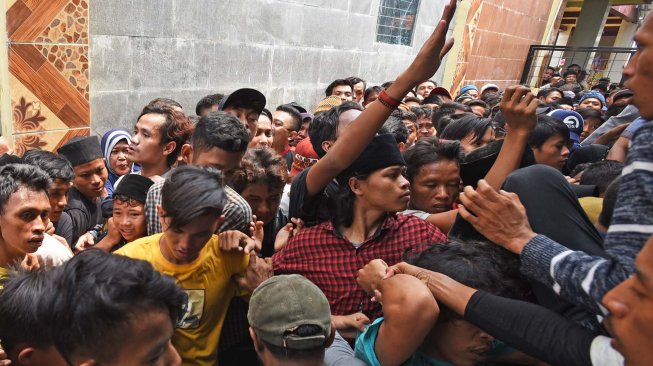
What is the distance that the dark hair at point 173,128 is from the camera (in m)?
3.06

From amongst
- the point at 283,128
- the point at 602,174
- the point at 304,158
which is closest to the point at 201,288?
the point at 304,158

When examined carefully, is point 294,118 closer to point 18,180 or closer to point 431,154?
point 431,154

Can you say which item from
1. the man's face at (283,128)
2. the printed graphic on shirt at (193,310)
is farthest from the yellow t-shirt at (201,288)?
the man's face at (283,128)

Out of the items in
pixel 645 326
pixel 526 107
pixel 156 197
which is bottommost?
pixel 156 197

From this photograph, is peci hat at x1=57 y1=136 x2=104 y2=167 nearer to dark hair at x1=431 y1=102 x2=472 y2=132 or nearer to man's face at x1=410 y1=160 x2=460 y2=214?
man's face at x1=410 y1=160 x2=460 y2=214

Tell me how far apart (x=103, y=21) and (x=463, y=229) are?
12.9 feet

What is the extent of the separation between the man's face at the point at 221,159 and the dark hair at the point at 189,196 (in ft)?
1.95

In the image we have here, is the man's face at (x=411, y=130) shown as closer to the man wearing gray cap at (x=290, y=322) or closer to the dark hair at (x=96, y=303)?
the man wearing gray cap at (x=290, y=322)

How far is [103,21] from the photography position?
427 cm

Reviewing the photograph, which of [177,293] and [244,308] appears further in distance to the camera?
[244,308]

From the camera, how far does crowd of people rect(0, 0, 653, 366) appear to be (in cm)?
116

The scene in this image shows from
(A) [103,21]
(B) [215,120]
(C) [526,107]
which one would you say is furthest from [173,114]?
(C) [526,107]

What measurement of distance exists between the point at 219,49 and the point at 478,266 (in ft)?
15.7

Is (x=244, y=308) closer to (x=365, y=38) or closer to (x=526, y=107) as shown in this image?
(x=526, y=107)
